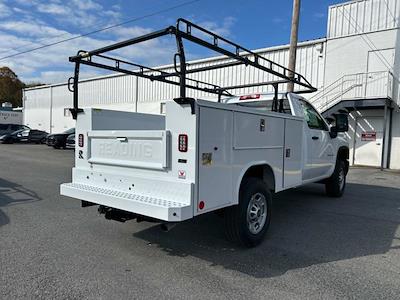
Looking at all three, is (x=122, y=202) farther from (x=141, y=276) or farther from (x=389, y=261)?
(x=389, y=261)

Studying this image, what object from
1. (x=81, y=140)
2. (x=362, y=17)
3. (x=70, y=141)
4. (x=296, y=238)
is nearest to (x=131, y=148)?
(x=81, y=140)

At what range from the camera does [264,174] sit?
5094mm

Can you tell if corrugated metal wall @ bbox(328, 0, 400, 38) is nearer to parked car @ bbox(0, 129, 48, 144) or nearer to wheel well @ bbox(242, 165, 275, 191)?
wheel well @ bbox(242, 165, 275, 191)

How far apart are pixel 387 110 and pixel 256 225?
49.6ft

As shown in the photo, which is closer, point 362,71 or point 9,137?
point 362,71

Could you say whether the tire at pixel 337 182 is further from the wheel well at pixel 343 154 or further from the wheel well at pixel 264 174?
the wheel well at pixel 264 174

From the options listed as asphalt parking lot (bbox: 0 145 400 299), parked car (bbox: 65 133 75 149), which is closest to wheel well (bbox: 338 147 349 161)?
asphalt parking lot (bbox: 0 145 400 299)

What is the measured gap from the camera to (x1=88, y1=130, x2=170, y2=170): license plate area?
3.93m

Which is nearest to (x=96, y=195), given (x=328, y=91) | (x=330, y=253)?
(x=330, y=253)

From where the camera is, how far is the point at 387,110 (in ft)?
56.0

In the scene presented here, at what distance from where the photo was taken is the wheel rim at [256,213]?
4617mm

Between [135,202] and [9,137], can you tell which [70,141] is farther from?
[135,202]

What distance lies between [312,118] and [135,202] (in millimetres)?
4240

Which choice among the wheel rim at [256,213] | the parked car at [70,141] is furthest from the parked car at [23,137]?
the wheel rim at [256,213]
